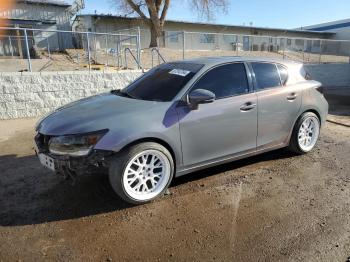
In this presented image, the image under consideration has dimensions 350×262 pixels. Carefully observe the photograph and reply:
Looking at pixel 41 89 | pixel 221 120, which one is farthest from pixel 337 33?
pixel 221 120

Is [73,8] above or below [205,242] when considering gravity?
above

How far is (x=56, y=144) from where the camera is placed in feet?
10.8

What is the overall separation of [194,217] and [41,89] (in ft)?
20.3

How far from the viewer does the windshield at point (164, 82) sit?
152 inches

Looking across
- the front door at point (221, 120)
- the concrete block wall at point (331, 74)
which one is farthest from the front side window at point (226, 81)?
the concrete block wall at point (331, 74)

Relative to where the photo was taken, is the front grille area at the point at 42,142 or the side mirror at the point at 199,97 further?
the side mirror at the point at 199,97

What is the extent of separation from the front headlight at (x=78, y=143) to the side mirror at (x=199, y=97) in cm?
108

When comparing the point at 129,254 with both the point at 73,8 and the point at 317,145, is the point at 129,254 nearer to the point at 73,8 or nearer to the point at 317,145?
the point at 317,145

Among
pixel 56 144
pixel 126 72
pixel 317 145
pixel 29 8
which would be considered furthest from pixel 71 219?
pixel 29 8

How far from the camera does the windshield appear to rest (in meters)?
3.87

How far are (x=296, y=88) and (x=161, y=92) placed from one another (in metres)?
2.16

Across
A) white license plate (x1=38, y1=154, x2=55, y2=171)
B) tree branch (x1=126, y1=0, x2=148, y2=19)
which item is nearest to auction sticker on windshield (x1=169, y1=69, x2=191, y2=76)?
white license plate (x1=38, y1=154, x2=55, y2=171)

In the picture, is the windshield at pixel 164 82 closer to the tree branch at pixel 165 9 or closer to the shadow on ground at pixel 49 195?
the shadow on ground at pixel 49 195

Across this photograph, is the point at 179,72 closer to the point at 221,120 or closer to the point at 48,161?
the point at 221,120
